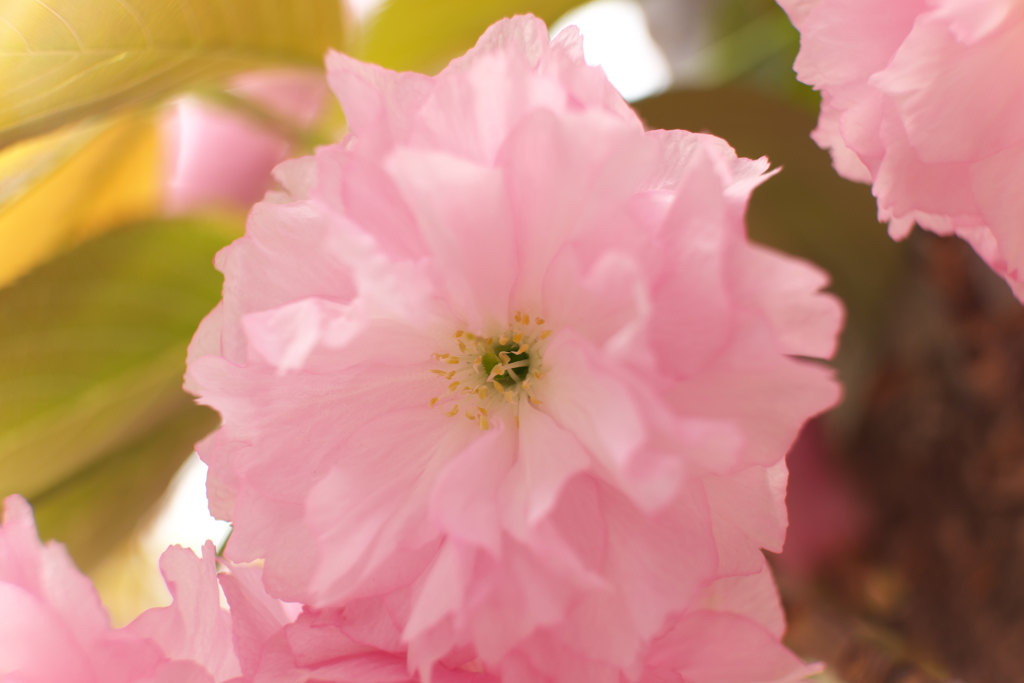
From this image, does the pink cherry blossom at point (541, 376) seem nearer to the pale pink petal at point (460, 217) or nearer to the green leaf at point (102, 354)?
the pale pink petal at point (460, 217)

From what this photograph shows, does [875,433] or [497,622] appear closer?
[497,622]

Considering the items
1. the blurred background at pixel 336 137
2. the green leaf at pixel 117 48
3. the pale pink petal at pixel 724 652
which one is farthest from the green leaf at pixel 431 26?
the pale pink petal at pixel 724 652

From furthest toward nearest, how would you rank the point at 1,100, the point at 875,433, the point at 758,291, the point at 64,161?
the point at 875,433, the point at 64,161, the point at 1,100, the point at 758,291

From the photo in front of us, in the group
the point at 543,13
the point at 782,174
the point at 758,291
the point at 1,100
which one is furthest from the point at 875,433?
the point at 1,100

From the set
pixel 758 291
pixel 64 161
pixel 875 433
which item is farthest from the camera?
pixel 875 433

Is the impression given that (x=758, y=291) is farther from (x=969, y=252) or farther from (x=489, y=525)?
(x=969, y=252)

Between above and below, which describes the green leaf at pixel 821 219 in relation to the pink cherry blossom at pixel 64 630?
below
